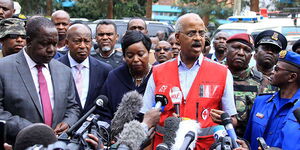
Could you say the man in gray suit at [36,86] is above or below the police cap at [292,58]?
below

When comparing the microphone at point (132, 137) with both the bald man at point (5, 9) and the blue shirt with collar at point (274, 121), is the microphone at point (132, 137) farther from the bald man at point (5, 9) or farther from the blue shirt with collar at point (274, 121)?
the bald man at point (5, 9)

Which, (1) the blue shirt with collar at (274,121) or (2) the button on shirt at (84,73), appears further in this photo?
(2) the button on shirt at (84,73)

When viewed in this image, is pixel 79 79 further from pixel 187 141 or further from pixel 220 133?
pixel 187 141

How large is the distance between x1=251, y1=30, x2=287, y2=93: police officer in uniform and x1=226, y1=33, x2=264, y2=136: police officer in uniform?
0.62ft

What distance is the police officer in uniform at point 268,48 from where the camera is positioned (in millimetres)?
5582

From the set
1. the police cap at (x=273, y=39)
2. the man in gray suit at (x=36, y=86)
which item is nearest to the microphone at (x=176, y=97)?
the man in gray suit at (x=36, y=86)

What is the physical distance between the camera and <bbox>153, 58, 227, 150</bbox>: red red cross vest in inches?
158

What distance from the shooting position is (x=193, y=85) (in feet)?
13.4

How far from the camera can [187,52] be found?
4.24m

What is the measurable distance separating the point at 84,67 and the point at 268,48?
2.38 meters

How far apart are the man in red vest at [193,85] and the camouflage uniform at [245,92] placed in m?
0.32

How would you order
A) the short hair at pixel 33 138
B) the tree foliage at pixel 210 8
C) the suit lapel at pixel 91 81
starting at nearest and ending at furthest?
the short hair at pixel 33 138 < the suit lapel at pixel 91 81 < the tree foliage at pixel 210 8

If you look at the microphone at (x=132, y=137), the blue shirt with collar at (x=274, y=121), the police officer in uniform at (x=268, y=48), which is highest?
the police officer in uniform at (x=268, y=48)

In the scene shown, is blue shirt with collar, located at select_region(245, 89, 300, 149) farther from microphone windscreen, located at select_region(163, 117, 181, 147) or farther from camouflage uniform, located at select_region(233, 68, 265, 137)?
microphone windscreen, located at select_region(163, 117, 181, 147)
